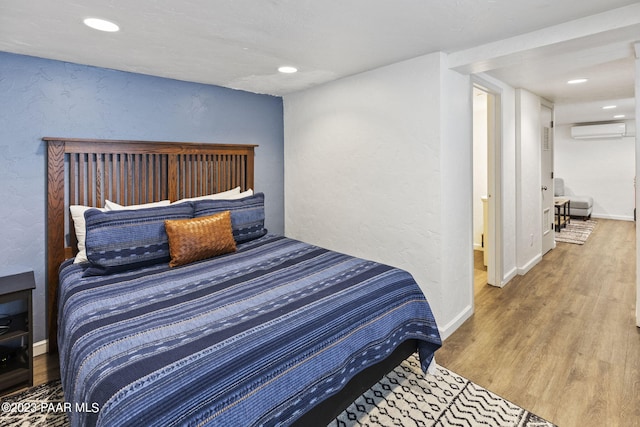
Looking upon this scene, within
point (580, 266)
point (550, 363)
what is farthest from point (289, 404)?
point (580, 266)

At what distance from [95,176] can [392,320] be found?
259cm

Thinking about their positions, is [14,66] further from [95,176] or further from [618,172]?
[618,172]

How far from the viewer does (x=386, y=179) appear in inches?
120

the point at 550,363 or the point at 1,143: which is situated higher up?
the point at 1,143

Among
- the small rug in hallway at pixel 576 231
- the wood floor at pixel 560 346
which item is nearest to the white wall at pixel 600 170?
the small rug in hallway at pixel 576 231

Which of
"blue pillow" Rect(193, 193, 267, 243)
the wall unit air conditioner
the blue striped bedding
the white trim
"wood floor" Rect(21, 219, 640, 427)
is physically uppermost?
the wall unit air conditioner

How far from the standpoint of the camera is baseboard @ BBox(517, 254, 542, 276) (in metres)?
4.34

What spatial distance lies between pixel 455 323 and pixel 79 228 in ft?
10.2

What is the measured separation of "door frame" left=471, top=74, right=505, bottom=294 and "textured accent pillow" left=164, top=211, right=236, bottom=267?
2.91 metres

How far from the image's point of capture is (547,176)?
5.23 metres

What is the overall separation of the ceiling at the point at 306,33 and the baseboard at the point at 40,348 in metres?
2.15

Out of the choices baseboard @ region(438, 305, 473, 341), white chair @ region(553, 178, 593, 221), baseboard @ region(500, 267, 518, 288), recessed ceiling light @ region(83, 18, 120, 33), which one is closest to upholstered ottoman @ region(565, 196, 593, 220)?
white chair @ region(553, 178, 593, 221)

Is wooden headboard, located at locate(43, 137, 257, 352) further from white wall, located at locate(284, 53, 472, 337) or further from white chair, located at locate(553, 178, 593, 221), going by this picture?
white chair, located at locate(553, 178, 593, 221)

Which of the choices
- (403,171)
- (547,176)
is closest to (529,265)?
(547,176)
